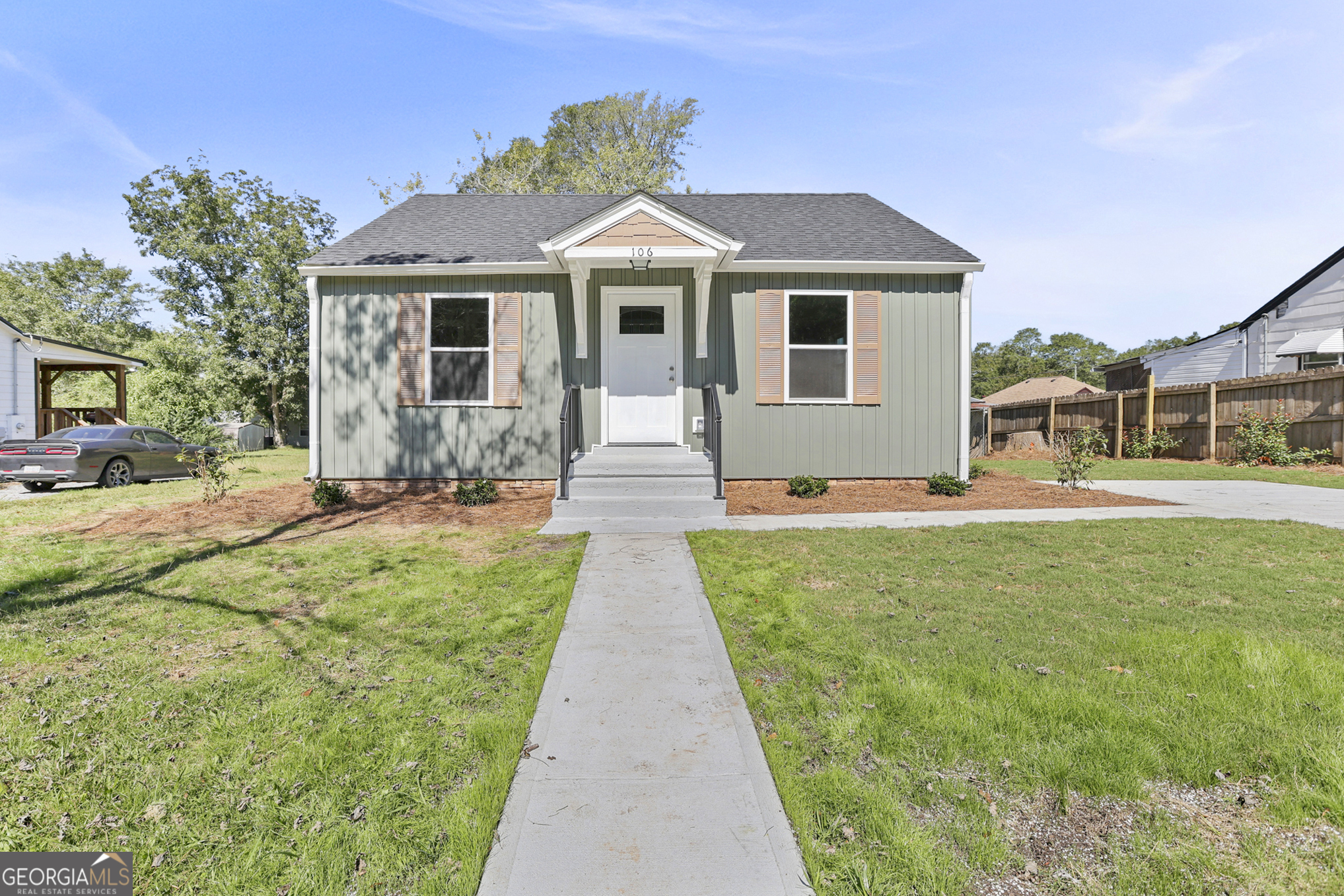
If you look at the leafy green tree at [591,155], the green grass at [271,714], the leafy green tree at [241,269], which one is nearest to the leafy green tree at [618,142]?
the leafy green tree at [591,155]

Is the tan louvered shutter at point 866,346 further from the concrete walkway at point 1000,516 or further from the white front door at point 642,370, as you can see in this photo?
the white front door at point 642,370

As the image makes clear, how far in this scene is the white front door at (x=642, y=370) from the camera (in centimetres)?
948

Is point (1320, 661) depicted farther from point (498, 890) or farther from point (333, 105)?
point (333, 105)

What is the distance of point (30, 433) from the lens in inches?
592

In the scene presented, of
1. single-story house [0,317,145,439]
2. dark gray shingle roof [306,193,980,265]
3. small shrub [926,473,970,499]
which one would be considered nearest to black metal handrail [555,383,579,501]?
dark gray shingle roof [306,193,980,265]

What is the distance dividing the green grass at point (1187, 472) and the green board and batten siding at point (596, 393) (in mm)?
3791

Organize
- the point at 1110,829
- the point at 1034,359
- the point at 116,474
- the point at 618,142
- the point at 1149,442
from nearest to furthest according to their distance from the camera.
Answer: the point at 1110,829 → the point at 116,474 → the point at 1149,442 → the point at 618,142 → the point at 1034,359

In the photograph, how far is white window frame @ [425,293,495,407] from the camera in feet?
30.9

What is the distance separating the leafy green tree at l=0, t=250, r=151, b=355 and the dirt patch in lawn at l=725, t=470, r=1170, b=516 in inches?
1471

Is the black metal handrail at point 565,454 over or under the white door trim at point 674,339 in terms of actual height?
under

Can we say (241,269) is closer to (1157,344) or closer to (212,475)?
(212,475)

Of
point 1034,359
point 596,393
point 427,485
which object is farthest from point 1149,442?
point 1034,359

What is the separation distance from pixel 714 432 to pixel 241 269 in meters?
26.3

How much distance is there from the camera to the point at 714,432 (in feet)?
25.7
